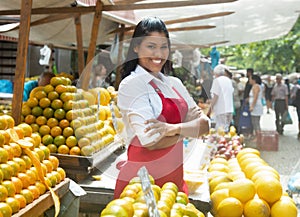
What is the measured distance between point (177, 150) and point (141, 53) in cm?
49

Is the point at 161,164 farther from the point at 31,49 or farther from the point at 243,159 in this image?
the point at 31,49

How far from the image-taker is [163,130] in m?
1.77

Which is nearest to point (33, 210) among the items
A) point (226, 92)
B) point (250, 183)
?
point (250, 183)

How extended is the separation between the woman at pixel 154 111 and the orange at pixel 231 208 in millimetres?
261

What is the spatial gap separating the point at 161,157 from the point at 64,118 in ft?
5.07

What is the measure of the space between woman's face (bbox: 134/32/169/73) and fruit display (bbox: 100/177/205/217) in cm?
55

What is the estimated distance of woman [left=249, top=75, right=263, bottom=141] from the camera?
918cm

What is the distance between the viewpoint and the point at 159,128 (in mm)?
1757

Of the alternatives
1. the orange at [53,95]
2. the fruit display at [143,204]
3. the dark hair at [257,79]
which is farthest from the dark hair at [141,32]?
the dark hair at [257,79]

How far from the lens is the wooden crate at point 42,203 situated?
1.88m

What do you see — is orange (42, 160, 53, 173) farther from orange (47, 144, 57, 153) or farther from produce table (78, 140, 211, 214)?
orange (47, 144, 57, 153)

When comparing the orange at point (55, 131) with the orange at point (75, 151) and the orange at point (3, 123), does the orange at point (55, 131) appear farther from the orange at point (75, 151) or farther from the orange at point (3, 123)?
the orange at point (3, 123)

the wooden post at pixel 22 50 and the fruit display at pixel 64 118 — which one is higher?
the wooden post at pixel 22 50

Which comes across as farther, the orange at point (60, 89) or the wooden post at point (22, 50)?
the orange at point (60, 89)
